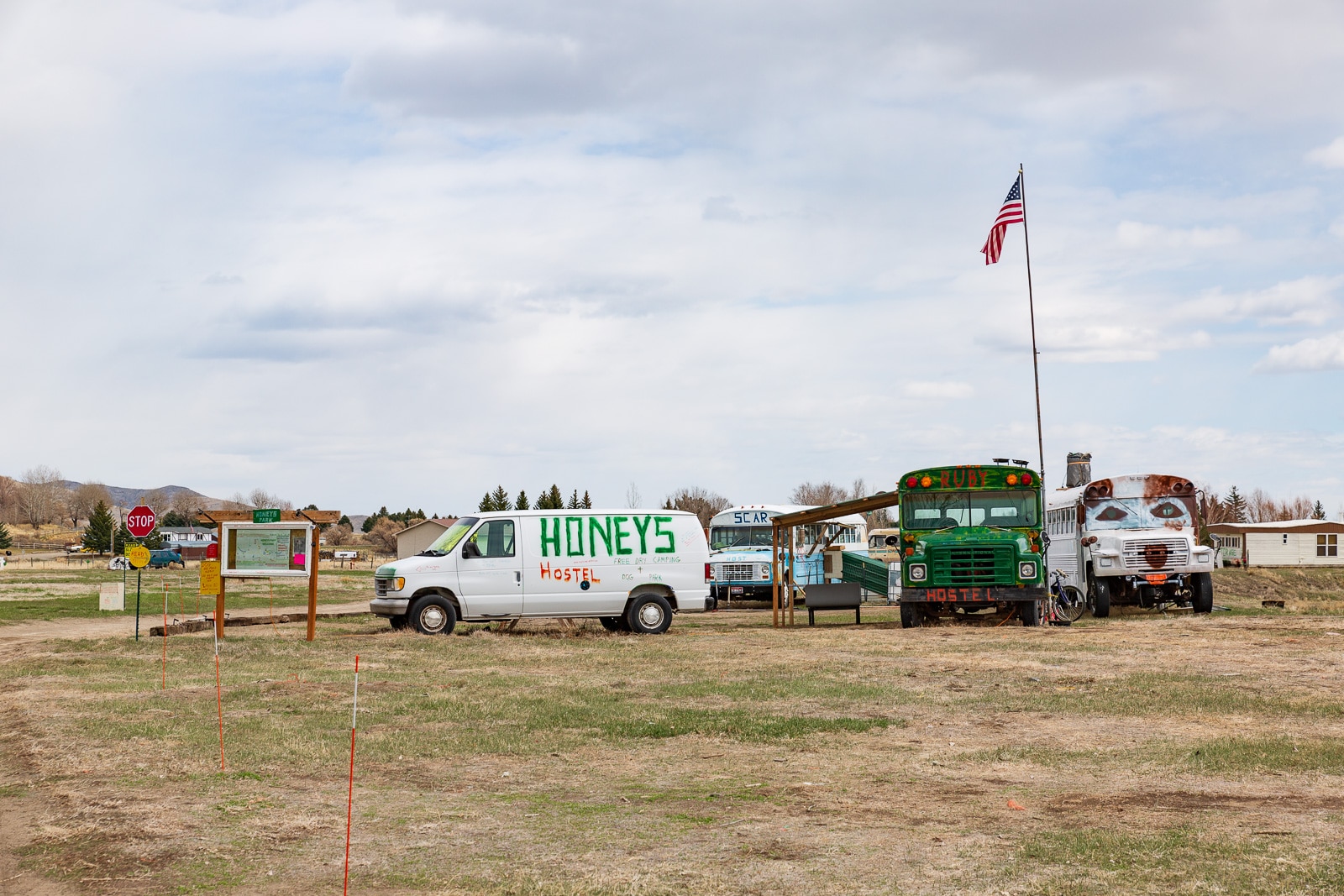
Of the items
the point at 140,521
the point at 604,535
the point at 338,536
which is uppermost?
the point at 338,536

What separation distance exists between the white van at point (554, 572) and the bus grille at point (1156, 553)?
8568mm

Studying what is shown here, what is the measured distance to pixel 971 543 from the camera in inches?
876

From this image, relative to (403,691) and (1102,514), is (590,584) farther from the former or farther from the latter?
(1102,514)

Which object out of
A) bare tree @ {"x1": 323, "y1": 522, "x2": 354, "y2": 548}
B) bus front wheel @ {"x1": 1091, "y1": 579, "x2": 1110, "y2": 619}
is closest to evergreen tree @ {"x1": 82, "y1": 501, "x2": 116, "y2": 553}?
bare tree @ {"x1": 323, "y1": 522, "x2": 354, "y2": 548}

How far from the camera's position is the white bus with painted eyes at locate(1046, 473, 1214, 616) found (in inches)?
972

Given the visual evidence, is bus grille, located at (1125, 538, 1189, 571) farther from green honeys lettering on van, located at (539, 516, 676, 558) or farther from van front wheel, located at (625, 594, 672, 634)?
van front wheel, located at (625, 594, 672, 634)

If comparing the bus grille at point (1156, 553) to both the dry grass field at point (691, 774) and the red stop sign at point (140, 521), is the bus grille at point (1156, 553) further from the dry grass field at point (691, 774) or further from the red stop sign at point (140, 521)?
the red stop sign at point (140, 521)

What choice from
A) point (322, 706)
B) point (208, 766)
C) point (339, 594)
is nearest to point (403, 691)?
point (322, 706)

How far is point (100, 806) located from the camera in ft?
27.7

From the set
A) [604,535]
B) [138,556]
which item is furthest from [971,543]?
[138,556]

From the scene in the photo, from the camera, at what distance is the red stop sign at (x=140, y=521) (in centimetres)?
2300

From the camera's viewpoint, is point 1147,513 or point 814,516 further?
point 814,516

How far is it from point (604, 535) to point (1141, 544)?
1060 cm

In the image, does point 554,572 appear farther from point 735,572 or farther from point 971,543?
point 735,572
